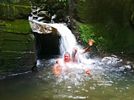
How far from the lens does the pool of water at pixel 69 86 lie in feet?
30.1

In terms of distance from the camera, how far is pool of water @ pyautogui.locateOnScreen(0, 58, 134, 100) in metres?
9.18

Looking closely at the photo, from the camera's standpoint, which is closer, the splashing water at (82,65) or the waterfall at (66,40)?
the splashing water at (82,65)

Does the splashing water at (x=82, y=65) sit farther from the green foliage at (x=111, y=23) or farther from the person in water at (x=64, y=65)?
→ the green foliage at (x=111, y=23)

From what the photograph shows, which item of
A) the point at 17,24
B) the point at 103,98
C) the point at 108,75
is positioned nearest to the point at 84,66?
the point at 108,75

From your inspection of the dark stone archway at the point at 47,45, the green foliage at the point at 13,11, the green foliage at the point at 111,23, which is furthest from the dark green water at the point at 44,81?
the green foliage at the point at 111,23

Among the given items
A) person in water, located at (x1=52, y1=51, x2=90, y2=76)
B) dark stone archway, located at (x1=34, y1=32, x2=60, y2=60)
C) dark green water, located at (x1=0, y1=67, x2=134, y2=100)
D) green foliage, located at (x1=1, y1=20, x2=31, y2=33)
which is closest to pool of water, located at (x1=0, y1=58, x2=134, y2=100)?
dark green water, located at (x1=0, y1=67, x2=134, y2=100)

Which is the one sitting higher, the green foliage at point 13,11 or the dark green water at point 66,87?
the green foliage at point 13,11

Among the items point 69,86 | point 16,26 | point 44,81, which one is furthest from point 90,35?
point 69,86

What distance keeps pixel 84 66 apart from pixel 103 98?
3673 mm

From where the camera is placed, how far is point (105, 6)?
14539 millimetres

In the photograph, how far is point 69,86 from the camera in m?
10.0

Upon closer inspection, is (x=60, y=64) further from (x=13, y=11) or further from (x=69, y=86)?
(x=69, y=86)

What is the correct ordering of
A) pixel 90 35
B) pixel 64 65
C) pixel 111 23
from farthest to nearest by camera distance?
1. pixel 90 35
2. pixel 111 23
3. pixel 64 65

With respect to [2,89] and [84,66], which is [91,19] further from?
[2,89]
